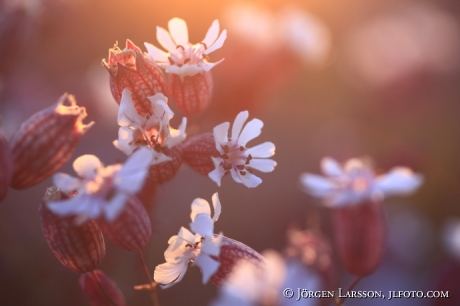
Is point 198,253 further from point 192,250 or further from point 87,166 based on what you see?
point 87,166

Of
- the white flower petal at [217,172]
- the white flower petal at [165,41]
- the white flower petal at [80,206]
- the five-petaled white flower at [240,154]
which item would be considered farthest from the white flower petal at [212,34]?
the white flower petal at [80,206]

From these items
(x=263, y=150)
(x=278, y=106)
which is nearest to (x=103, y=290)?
(x=263, y=150)

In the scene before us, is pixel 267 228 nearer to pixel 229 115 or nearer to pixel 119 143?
pixel 229 115

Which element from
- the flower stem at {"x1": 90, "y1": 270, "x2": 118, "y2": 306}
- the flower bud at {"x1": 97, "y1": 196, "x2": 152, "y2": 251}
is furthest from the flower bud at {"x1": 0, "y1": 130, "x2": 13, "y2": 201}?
the flower stem at {"x1": 90, "y1": 270, "x2": 118, "y2": 306}

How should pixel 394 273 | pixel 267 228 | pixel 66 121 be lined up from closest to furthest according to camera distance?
pixel 66 121, pixel 394 273, pixel 267 228

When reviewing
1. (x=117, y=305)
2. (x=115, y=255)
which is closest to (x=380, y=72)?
(x=115, y=255)

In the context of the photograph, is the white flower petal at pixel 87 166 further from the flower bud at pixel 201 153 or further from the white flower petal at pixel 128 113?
the flower bud at pixel 201 153
